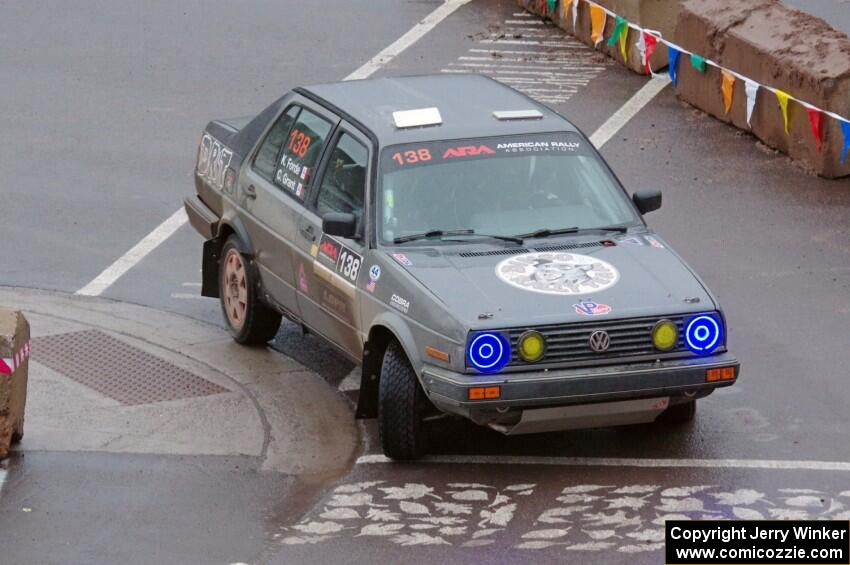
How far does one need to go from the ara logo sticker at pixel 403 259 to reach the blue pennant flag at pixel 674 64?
27.6 feet

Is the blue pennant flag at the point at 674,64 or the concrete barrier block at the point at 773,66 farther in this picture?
the blue pennant flag at the point at 674,64

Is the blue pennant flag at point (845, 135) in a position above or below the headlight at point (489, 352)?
below

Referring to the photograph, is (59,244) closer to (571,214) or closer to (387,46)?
(571,214)

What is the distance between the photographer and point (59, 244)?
14.0 meters

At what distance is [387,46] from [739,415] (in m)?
10.1

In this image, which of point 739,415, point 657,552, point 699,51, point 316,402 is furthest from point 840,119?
point 657,552

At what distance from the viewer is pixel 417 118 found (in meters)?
10.6

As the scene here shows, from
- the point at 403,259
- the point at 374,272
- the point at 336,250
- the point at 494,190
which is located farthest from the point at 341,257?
the point at 494,190

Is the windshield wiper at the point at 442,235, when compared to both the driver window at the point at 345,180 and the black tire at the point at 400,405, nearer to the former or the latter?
the driver window at the point at 345,180

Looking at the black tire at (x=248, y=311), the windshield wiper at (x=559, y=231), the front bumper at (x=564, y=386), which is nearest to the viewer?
the front bumper at (x=564, y=386)

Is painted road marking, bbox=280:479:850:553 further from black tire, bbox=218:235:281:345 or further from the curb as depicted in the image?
black tire, bbox=218:235:281:345

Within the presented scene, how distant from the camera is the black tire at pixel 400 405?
948 cm

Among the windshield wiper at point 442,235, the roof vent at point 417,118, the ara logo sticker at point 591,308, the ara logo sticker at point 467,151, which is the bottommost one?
the ara logo sticker at point 591,308

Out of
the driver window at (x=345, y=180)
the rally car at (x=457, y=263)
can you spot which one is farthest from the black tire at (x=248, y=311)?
the driver window at (x=345, y=180)
